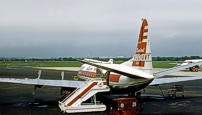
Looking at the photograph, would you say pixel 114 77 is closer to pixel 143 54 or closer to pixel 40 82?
pixel 143 54

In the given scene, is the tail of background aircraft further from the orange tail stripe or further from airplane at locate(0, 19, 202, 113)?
the orange tail stripe

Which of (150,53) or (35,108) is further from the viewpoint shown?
(35,108)

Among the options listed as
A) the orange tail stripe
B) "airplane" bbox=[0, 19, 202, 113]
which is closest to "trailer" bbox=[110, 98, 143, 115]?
"airplane" bbox=[0, 19, 202, 113]

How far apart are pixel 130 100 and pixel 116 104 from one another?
3.72ft

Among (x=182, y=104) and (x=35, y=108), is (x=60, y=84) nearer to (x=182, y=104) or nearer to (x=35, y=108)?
(x=35, y=108)

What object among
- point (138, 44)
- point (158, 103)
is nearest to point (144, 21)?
point (138, 44)

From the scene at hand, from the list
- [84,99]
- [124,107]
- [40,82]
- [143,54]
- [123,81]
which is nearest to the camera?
[124,107]

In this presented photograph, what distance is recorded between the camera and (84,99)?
2097 cm

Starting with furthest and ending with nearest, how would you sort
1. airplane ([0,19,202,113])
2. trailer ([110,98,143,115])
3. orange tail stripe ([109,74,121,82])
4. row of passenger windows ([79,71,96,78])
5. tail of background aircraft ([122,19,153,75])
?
row of passenger windows ([79,71,96,78]), orange tail stripe ([109,74,121,82]), tail of background aircraft ([122,19,153,75]), airplane ([0,19,202,113]), trailer ([110,98,143,115])

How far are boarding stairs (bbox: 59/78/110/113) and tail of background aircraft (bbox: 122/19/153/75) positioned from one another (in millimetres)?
3434

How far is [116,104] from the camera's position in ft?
62.3

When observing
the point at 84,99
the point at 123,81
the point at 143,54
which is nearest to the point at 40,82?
the point at 84,99

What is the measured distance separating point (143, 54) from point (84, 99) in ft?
21.2

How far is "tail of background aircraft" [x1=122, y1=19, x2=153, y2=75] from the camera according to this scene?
21.1 metres
